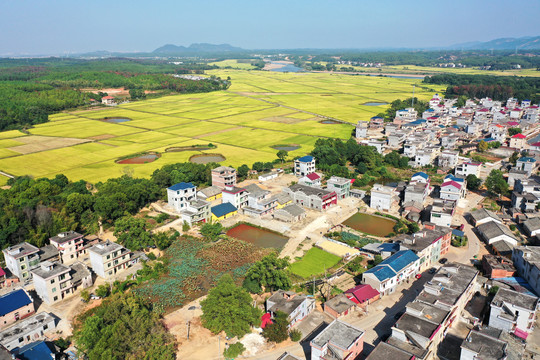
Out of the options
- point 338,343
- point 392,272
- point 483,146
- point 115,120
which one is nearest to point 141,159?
point 115,120

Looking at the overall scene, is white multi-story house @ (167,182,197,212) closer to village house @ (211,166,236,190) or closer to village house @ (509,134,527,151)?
village house @ (211,166,236,190)

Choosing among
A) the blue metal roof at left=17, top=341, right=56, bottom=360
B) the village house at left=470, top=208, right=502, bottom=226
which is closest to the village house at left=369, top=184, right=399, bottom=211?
the village house at left=470, top=208, right=502, bottom=226

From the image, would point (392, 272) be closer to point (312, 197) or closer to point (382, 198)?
point (382, 198)

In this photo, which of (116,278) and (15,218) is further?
(15,218)

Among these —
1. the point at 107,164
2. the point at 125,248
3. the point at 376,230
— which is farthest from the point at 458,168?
the point at 107,164

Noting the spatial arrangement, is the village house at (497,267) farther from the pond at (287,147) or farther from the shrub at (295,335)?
the pond at (287,147)

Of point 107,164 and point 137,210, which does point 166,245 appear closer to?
point 137,210
